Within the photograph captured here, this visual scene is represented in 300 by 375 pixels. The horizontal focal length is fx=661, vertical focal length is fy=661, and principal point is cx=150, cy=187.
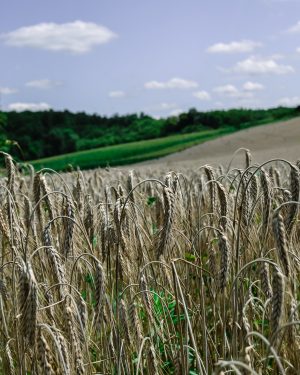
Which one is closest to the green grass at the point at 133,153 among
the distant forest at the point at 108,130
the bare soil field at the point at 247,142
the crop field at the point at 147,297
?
the bare soil field at the point at 247,142

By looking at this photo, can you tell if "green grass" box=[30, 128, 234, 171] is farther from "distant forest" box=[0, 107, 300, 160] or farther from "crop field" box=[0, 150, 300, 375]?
"crop field" box=[0, 150, 300, 375]

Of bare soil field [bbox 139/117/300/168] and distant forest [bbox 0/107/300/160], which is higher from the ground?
distant forest [bbox 0/107/300/160]

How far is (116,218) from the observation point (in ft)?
9.82

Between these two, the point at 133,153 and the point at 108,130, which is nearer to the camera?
the point at 133,153

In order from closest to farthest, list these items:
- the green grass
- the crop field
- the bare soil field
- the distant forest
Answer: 1. the crop field
2. the bare soil field
3. the green grass
4. the distant forest

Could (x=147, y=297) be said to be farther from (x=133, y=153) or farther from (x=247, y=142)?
(x=133, y=153)

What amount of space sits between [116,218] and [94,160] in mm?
41802

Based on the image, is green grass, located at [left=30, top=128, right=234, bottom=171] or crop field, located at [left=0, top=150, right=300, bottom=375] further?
green grass, located at [left=30, top=128, right=234, bottom=171]

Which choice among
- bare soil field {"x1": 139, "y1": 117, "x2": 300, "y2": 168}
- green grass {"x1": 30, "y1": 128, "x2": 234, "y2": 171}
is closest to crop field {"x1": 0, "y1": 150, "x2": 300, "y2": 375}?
bare soil field {"x1": 139, "y1": 117, "x2": 300, "y2": 168}

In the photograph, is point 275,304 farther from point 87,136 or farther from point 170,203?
point 87,136

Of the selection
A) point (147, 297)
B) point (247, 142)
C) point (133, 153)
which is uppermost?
point (147, 297)

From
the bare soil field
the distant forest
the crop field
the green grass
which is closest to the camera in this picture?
the crop field

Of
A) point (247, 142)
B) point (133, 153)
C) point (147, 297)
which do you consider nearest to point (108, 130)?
point (133, 153)

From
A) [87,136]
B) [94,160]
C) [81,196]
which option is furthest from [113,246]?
[87,136]
